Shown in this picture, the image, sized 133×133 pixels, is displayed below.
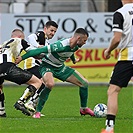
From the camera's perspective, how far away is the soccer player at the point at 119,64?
29.8 feet

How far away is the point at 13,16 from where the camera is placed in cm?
2444

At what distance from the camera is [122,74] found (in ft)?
30.0

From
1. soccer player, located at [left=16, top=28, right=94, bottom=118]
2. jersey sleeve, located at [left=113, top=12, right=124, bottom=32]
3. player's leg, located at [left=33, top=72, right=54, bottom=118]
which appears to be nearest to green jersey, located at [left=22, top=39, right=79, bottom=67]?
soccer player, located at [left=16, top=28, right=94, bottom=118]

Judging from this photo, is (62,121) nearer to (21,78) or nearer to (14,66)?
(21,78)

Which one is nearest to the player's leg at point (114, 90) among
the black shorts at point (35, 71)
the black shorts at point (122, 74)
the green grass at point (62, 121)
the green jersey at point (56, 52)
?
the black shorts at point (122, 74)

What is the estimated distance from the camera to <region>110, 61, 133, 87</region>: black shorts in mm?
9125

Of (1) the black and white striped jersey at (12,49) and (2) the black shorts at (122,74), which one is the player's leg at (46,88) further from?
(2) the black shorts at (122,74)

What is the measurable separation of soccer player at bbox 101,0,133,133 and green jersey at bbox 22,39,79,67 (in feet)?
6.84

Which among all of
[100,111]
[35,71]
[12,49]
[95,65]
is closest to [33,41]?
[12,49]

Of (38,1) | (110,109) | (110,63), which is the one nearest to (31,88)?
(110,109)

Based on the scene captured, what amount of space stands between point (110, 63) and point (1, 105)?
38.6 feet

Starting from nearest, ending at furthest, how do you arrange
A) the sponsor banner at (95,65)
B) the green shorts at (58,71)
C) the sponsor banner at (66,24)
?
the green shorts at (58,71), the sponsor banner at (95,65), the sponsor banner at (66,24)

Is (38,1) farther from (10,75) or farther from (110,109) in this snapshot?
(110,109)

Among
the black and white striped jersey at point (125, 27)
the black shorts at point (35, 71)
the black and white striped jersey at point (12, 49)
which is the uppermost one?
the black and white striped jersey at point (125, 27)
